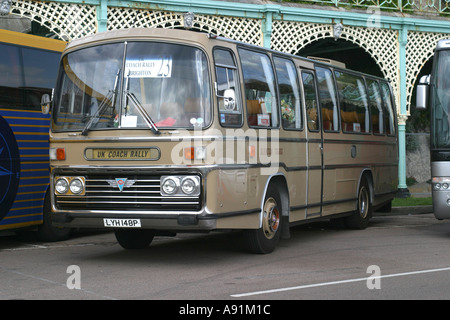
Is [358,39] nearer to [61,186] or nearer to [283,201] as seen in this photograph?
[283,201]

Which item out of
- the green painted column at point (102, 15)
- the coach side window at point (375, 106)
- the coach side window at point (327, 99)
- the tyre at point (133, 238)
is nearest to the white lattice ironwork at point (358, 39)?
the coach side window at point (375, 106)

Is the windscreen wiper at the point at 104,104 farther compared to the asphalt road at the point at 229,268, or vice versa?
the windscreen wiper at the point at 104,104

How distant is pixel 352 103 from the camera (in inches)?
548

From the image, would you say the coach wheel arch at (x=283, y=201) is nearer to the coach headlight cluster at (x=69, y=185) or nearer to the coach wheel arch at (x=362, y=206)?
the coach headlight cluster at (x=69, y=185)

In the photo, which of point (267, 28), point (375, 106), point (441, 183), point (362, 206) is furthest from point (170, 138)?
point (267, 28)

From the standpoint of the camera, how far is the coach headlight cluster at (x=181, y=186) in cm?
898

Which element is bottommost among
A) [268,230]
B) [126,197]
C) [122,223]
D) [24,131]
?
[268,230]

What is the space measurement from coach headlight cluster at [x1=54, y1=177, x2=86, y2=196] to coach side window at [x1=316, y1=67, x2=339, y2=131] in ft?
14.9

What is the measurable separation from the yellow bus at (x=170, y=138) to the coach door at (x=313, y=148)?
0.88m

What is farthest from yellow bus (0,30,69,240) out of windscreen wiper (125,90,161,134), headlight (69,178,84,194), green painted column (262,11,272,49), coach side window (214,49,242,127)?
green painted column (262,11,272,49)

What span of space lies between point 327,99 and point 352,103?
1.29 m

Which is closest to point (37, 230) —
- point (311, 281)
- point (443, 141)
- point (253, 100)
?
point (253, 100)

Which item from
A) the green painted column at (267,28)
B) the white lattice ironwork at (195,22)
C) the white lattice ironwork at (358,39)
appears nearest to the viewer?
the white lattice ironwork at (195,22)

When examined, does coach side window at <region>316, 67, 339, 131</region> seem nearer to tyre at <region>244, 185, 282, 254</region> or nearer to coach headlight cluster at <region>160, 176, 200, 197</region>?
tyre at <region>244, 185, 282, 254</region>
